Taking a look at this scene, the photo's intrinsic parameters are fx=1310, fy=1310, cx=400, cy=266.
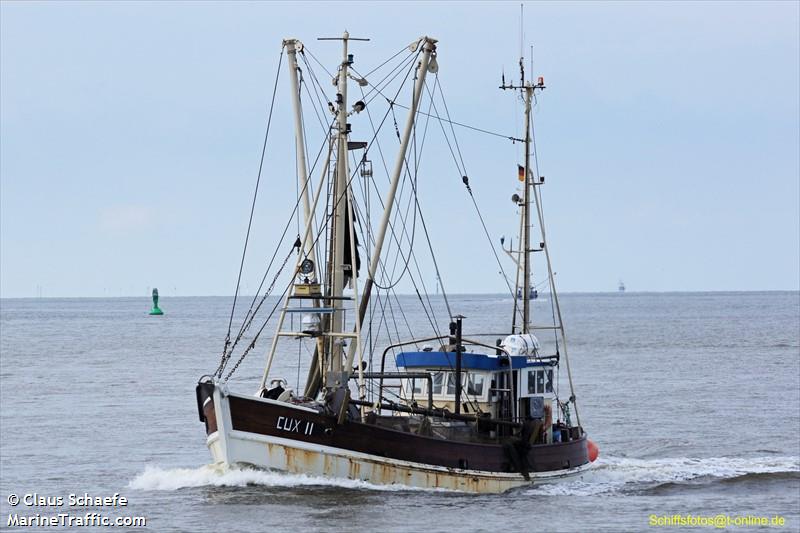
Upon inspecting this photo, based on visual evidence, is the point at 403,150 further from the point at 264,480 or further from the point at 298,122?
the point at 264,480

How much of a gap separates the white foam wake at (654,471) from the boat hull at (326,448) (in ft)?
9.82

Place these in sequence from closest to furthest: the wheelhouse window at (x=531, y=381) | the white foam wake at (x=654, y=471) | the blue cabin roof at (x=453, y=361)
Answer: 1. the blue cabin roof at (x=453, y=361)
2. the white foam wake at (x=654, y=471)
3. the wheelhouse window at (x=531, y=381)

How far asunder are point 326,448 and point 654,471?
14.0 metres

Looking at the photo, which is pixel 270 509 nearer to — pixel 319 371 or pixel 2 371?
pixel 319 371

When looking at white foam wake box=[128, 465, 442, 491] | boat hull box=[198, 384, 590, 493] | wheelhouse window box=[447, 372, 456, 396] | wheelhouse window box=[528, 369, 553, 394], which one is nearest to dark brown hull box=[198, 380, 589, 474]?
boat hull box=[198, 384, 590, 493]

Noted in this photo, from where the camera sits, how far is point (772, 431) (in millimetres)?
52812

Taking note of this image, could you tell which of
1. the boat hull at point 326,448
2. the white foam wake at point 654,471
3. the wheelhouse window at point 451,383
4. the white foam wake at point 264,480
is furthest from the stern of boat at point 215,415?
the white foam wake at point 654,471

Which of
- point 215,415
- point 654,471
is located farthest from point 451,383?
point 654,471

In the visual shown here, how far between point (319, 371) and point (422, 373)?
9.54ft

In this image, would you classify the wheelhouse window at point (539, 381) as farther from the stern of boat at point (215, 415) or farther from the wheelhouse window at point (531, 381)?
the stern of boat at point (215, 415)

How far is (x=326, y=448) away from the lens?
32.7 m

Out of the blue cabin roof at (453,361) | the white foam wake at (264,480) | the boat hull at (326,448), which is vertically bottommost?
the white foam wake at (264,480)

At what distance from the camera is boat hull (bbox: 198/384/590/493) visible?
105 feet

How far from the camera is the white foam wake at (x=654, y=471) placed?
37.9m
